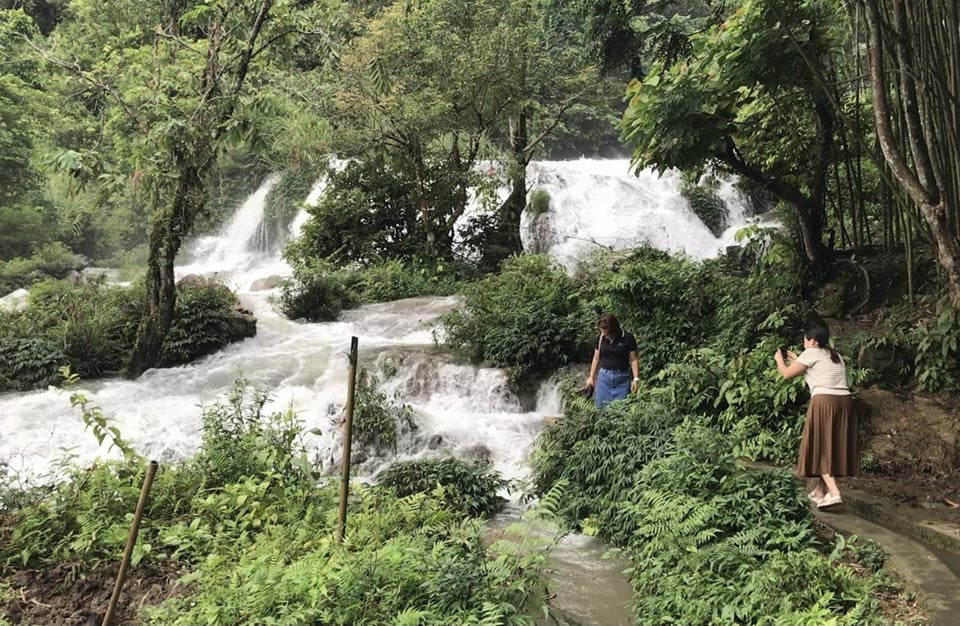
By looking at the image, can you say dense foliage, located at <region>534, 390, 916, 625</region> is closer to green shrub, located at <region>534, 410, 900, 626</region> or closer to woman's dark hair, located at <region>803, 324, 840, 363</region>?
green shrub, located at <region>534, 410, 900, 626</region>

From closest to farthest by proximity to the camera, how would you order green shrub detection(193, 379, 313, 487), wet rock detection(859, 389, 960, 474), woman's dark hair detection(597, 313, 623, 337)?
green shrub detection(193, 379, 313, 487), wet rock detection(859, 389, 960, 474), woman's dark hair detection(597, 313, 623, 337)

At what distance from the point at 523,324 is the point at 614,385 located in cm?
342

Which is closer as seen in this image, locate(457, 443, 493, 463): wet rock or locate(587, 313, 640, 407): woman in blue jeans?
locate(587, 313, 640, 407): woman in blue jeans

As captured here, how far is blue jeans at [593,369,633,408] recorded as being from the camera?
23.6 ft

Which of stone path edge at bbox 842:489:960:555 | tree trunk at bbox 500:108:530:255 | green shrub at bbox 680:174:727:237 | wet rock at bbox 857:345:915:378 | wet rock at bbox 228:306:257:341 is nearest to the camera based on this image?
stone path edge at bbox 842:489:960:555

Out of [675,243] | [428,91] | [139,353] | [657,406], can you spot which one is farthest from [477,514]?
[675,243]

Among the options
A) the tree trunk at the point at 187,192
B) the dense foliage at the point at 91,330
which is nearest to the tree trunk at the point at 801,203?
the tree trunk at the point at 187,192

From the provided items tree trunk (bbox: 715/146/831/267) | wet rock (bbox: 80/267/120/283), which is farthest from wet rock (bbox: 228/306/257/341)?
wet rock (bbox: 80/267/120/283)

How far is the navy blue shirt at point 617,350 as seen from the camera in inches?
279

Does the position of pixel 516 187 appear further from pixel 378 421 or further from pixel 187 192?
pixel 378 421

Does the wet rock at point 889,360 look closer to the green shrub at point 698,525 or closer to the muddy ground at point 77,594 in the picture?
the green shrub at point 698,525

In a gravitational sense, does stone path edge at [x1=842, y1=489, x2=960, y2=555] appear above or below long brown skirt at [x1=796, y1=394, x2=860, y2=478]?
below

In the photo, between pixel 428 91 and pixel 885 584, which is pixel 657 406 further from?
pixel 428 91

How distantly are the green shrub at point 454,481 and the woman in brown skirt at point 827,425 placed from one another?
2.91m
